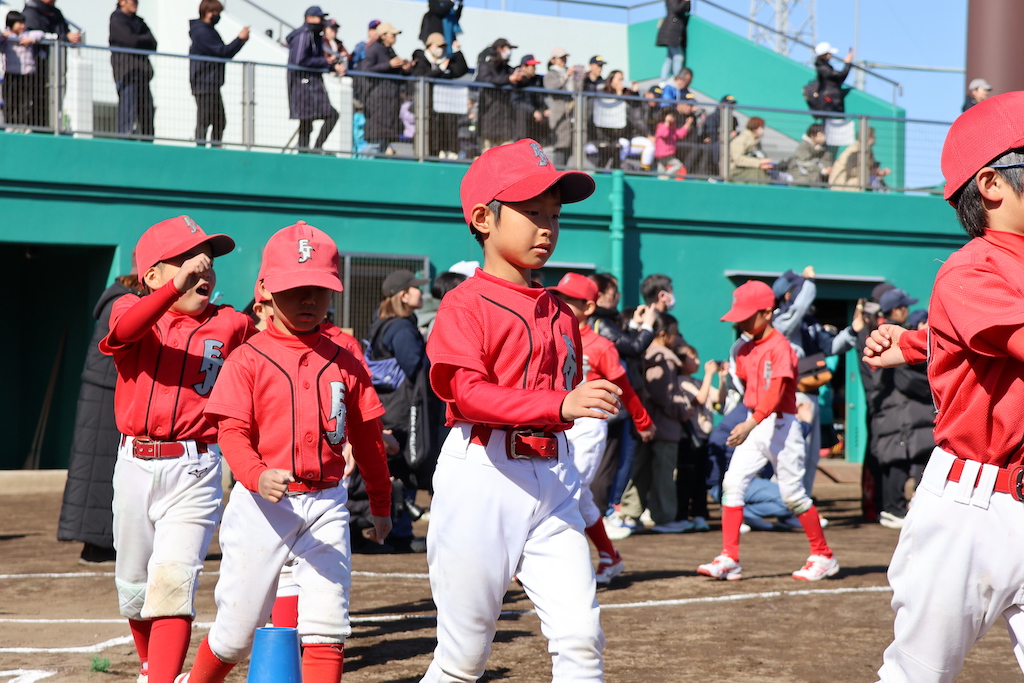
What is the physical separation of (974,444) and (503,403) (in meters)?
→ 1.35

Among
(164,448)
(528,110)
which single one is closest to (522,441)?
(164,448)

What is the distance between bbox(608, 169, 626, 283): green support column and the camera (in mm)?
16594

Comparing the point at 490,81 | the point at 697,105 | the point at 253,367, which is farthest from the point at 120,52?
the point at 253,367

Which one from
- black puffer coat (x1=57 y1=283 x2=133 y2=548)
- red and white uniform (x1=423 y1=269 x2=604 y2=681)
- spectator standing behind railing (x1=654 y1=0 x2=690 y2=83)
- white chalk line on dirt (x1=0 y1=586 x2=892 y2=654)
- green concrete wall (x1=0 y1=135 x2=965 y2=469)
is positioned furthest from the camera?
spectator standing behind railing (x1=654 y1=0 x2=690 y2=83)

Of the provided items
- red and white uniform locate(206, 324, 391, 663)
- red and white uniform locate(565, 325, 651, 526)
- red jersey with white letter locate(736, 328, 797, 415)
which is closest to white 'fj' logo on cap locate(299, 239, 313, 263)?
red and white uniform locate(206, 324, 391, 663)

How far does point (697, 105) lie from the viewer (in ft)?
54.7

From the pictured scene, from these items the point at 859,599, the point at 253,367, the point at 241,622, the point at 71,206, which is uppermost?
the point at 71,206

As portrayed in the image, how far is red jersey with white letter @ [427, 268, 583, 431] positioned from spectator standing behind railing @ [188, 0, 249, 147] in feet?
38.1

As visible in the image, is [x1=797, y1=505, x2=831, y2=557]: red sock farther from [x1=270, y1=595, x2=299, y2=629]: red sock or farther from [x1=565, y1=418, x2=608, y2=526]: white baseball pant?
[x1=270, y1=595, x2=299, y2=629]: red sock

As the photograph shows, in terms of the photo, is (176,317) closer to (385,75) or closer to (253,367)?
(253,367)

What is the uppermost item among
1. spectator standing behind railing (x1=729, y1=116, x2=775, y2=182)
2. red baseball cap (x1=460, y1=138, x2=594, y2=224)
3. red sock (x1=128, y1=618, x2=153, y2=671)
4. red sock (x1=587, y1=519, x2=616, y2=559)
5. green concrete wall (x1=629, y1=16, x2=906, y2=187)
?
green concrete wall (x1=629, y1=16, x2=906, y2=187)

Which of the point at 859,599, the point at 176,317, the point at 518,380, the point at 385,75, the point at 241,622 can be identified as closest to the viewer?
the point at 518,380

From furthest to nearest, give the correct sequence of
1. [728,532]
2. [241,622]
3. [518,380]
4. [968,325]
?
[728,532] < [241,622] < [518,380] < [968,325]

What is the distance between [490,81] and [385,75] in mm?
1467
